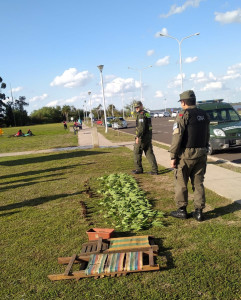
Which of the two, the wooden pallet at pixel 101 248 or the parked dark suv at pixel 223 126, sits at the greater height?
the parked dark suv at pixel 223 126

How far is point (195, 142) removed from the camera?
4379mm

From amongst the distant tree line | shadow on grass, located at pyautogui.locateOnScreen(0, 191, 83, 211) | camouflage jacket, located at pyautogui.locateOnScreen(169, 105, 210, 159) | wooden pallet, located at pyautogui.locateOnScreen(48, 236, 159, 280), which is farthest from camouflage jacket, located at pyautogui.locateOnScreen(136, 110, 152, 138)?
the distant tree line

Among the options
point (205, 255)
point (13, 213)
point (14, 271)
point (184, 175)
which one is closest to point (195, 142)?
point (184, 175)

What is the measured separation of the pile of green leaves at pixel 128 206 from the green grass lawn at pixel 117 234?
147 mm

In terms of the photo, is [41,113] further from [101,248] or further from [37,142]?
[101,248]

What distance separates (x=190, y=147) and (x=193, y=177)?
0.51 meters

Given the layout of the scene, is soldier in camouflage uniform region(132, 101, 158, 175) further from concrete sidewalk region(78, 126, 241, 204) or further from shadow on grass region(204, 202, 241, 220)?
shadow on grass region(204, 202, 241, 220)

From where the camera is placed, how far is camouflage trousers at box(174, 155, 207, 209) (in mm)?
4430

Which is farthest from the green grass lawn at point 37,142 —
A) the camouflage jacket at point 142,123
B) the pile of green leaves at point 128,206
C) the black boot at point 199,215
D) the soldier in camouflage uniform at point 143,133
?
the black boot at point 199,215

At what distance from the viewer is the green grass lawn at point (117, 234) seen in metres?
2.89

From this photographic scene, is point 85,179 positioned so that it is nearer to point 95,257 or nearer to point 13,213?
point 13,213

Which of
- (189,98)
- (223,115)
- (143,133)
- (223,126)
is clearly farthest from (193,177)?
(223,115)

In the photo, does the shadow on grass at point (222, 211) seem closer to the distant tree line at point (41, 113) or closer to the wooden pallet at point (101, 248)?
the wooden pallet at point (101, 248)

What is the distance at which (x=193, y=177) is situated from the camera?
181 inches
